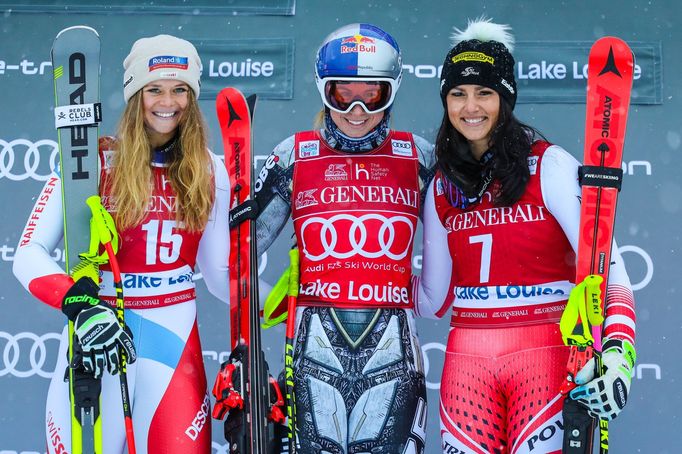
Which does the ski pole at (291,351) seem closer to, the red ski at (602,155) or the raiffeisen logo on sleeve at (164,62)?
the raiffeisen logo on sleeve at (164,62)

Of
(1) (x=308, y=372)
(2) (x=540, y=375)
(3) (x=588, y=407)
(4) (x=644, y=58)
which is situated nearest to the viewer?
(3) (x=588, y=407)

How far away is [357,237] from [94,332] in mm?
1004

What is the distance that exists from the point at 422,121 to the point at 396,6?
0.67 m

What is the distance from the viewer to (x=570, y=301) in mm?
2721

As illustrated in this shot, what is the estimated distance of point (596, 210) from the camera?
2809 millimetres

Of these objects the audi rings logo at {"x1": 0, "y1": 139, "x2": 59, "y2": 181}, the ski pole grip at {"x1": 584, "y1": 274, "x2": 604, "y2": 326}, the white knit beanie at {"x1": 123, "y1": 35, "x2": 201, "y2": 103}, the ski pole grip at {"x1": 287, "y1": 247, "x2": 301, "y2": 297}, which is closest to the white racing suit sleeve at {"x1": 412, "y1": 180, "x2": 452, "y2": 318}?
the ski pole grip at {"x1": 287, "y1": 247, "x2": 301, "y2": 297}

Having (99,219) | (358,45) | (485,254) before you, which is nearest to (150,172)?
(99,219)

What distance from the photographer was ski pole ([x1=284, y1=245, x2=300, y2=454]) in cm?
307

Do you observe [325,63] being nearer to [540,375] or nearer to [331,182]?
[331,182]

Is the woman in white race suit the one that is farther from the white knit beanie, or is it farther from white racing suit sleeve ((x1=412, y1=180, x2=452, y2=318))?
white racing suit sleeve ((x1=412, y1=180, x2=452, y2=318))

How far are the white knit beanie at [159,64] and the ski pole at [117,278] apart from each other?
514mm

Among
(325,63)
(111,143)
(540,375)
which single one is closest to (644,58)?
(325,63)

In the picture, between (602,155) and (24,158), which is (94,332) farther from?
(24,158)

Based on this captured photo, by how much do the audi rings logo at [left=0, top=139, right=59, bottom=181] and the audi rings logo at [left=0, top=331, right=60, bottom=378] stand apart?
895 millimetres
